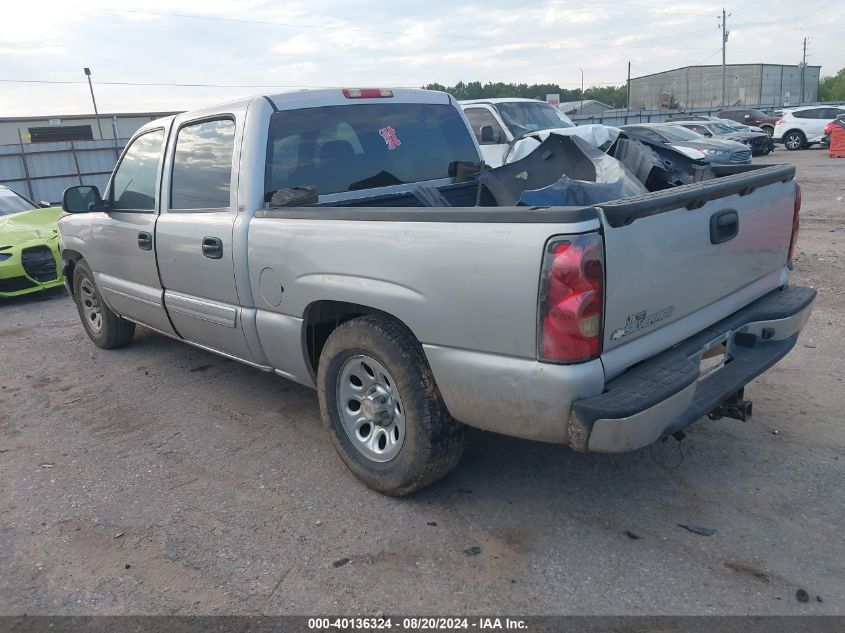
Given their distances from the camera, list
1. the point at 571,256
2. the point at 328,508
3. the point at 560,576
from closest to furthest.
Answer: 1. the point at 571,256
2. the point at 560,576
3. the point at 328,508

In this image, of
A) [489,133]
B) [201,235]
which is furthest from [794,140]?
[201,235]

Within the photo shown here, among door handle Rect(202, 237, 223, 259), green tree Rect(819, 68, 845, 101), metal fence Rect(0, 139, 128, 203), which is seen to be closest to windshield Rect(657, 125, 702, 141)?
metal fence Rect(0, 139, 128, 203)

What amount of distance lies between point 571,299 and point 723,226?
1.04 metres

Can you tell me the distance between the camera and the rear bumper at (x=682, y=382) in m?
2.54

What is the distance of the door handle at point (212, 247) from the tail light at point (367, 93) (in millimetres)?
1209

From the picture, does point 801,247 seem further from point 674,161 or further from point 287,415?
point 287,415

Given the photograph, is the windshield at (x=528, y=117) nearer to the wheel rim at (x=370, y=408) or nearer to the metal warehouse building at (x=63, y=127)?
the wheel rim at (x=370, y=408)

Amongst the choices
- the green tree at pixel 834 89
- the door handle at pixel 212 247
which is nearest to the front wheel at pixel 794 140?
the door handle at pixel 212 247

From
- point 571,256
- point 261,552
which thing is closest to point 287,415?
point 261,552

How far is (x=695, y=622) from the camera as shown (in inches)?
98.5

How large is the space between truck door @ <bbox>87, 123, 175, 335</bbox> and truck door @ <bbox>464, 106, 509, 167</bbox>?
6.16 meters

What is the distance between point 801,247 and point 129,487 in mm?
8419

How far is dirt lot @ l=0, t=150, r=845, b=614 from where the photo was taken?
9.05 ft

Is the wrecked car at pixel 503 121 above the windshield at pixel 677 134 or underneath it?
above
